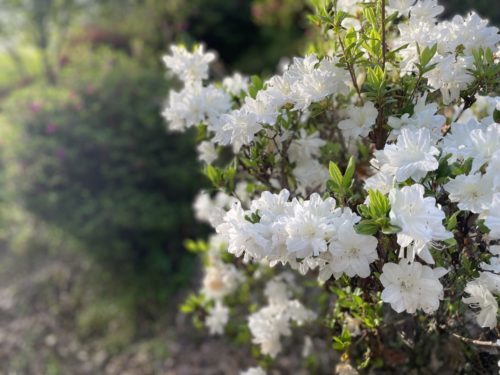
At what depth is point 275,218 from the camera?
121 centimetres

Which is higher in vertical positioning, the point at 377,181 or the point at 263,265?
the point at 263,265

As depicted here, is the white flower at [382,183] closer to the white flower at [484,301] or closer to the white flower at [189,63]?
the white flower at [484,301]

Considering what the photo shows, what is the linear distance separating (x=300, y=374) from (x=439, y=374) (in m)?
1.12

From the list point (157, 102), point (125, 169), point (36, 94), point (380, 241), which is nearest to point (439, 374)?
point (380, 241)

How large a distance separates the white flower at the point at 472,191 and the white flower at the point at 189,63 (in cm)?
93

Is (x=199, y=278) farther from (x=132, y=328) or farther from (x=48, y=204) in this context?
(x=48, y=204)

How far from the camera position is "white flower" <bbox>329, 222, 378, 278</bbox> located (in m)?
1.12

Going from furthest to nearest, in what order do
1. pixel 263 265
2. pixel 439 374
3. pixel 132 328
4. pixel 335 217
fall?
pixel 132 328, pixel 263 265, pixel 439 374, pixel 335 217

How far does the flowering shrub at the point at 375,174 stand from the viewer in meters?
1.13

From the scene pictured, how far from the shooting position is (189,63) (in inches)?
69.2

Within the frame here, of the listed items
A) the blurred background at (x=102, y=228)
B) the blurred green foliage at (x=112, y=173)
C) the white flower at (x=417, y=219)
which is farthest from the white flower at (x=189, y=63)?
the blurred green foliage at (x=112, y=173)

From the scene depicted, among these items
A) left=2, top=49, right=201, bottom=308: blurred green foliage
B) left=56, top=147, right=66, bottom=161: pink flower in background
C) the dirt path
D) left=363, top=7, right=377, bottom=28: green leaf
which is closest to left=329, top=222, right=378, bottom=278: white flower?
left=363, top=7, right=377, bottom=28: green leaf

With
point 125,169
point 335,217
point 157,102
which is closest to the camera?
point 335,217

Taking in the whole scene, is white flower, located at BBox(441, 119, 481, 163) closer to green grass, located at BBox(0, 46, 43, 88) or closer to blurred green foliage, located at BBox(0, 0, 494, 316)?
blurred green foliage, located at BBox(0, 0, 494, 316)
